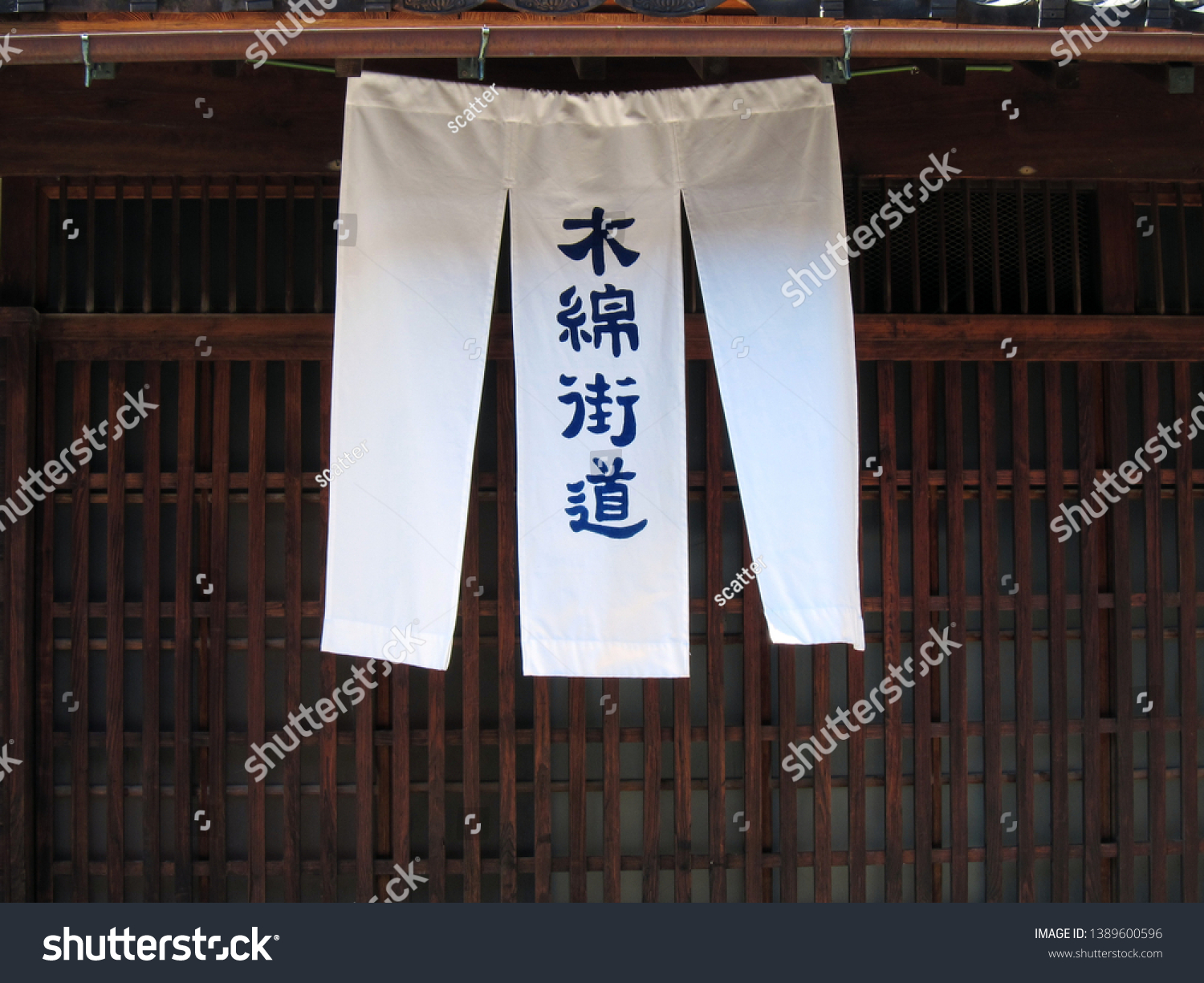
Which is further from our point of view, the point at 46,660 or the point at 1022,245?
the point at 1022,245

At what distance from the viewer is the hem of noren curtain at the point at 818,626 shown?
3801mm

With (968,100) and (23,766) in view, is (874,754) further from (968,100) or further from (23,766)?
(23,766)

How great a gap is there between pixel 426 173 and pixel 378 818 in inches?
130

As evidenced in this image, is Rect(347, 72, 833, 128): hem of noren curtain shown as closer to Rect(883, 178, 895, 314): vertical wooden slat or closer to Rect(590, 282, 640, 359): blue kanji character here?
Rect(590, 282, 640, 359): blue kanji character

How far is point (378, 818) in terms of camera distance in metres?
4.79

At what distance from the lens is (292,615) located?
4684 millimetres

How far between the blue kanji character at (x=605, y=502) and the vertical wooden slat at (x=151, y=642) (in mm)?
2378

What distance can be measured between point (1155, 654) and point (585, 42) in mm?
4330

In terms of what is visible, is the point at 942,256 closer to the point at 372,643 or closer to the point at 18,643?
the point at 372,643

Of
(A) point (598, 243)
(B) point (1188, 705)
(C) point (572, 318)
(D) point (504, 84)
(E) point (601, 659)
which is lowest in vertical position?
(B) point (1188, 705)

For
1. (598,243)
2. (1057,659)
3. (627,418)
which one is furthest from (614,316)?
(1057,659)

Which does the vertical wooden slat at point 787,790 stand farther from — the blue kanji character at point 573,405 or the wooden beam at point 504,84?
the wooden beam at point 504,84

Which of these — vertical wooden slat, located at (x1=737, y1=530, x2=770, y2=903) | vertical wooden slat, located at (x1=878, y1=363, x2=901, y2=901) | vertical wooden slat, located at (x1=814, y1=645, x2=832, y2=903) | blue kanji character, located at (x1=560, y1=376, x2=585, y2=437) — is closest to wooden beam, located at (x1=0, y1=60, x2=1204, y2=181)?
vertical wooden slat, located at (x1=878, y1=363, x2=901, y2=901)

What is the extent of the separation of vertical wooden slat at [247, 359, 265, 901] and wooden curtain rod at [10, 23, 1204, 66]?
1664 millimetres
